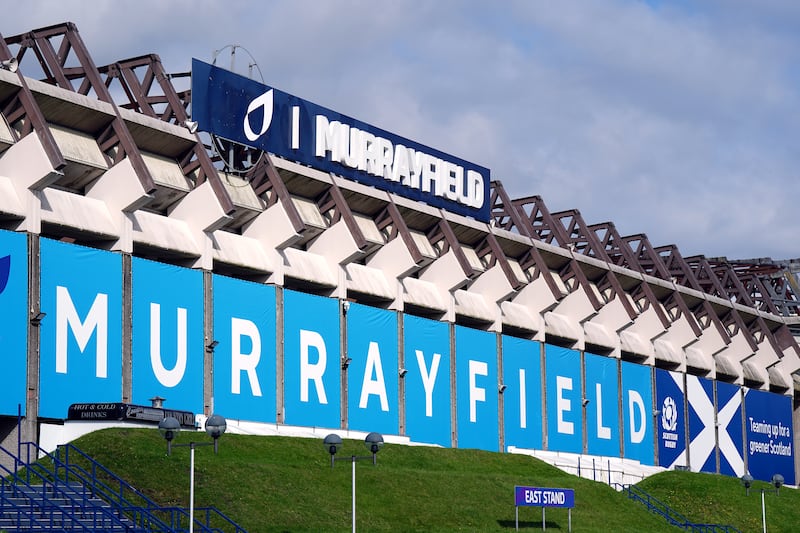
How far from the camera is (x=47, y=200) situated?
5606 cm

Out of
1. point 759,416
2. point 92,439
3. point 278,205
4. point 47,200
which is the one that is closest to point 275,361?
point 278,205

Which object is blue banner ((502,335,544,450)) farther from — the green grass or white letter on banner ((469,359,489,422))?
the green grass

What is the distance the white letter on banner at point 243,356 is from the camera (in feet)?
210

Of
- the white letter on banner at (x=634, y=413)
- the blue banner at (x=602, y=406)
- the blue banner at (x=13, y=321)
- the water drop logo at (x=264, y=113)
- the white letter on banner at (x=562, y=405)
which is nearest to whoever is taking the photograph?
the blue banner at (x=13, y=321)

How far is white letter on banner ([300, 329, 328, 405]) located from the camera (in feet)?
222

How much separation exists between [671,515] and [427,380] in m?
15.4

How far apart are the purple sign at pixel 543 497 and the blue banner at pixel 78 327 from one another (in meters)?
17.5

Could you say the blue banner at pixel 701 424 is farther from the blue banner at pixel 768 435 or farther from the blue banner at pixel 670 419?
the blue banner at pixel 768 435

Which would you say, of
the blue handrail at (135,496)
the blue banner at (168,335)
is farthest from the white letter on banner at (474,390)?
the blue handrail at (135,496)

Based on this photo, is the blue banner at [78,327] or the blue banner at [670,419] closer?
the blue banner at [78,327]

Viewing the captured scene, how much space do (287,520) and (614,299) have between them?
167 ft

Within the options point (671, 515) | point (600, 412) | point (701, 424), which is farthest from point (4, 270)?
point (701, 424)

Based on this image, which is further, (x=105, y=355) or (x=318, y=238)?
(x=318, y=238)

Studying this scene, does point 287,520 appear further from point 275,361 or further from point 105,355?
point 275,361
